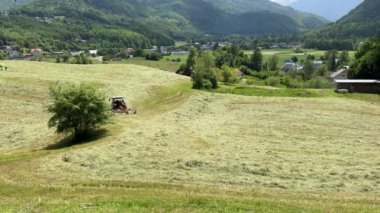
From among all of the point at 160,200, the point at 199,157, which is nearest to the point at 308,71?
the point at 199,157

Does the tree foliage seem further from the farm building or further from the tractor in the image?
the tractor

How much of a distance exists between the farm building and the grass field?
14.5m

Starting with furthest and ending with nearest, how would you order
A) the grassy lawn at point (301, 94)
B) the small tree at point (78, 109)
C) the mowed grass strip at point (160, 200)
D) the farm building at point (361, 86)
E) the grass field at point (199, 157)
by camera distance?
1. the farm building at point (361, 86)
2. the grassy lawn at point (301, 94)
3. the small tree at point (78, 109)
4. the grass field at point (199, 157)
5. the mowed grass strip at point (160, 200)

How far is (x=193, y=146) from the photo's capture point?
42.3 meters

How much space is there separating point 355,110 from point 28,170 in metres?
48.4

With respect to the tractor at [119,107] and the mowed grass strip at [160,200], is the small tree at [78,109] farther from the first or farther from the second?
the mowed grass strip at [160,200]

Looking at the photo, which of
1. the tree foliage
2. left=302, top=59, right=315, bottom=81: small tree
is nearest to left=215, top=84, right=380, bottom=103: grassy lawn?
the tree foliage

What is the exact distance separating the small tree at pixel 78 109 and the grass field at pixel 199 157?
185 cm

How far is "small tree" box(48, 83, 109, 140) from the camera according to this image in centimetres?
4428

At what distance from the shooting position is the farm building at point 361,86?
8594cm

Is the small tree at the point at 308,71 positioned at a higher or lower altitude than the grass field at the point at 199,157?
lower

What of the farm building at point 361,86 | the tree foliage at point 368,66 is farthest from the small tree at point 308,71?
the farm building at point 361,86

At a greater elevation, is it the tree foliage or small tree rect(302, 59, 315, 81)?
the tree foliage

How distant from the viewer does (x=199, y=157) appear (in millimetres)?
37406
